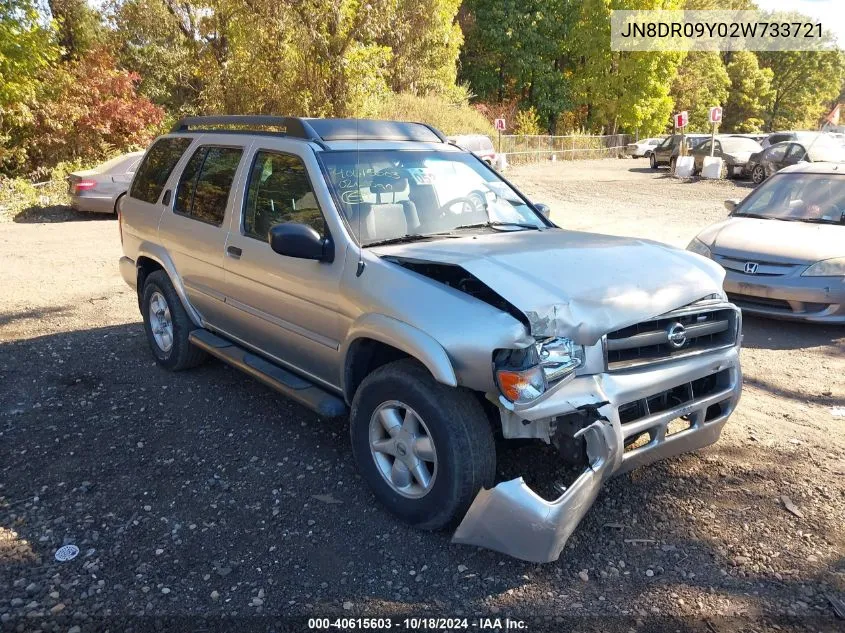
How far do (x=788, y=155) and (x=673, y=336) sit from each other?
21.8 m

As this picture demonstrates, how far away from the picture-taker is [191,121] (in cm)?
580

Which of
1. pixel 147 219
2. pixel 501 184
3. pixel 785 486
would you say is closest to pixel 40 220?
pixel 147 219

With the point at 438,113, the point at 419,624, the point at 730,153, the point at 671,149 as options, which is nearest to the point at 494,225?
Answer: the point at 419,624

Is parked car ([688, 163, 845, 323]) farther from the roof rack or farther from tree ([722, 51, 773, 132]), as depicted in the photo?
tree ([722, 51, 773, 132])

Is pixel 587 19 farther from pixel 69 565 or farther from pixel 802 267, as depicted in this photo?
pixel 69 565

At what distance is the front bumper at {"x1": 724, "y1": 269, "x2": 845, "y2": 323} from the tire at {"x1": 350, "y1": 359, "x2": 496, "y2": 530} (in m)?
4.68

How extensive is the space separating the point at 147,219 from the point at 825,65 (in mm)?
74379

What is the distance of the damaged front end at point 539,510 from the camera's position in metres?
2.89

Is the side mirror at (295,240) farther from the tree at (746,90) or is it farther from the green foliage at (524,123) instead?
the tree at (746,90)

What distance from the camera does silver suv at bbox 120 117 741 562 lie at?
119 inches

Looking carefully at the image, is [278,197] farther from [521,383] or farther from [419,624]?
[419,624]

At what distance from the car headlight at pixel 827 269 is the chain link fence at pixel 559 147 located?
26.4 meters

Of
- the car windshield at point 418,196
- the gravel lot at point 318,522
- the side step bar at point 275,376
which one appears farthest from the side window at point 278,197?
the gravel lot at point 318,522

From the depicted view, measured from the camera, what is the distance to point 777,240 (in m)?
7.06
